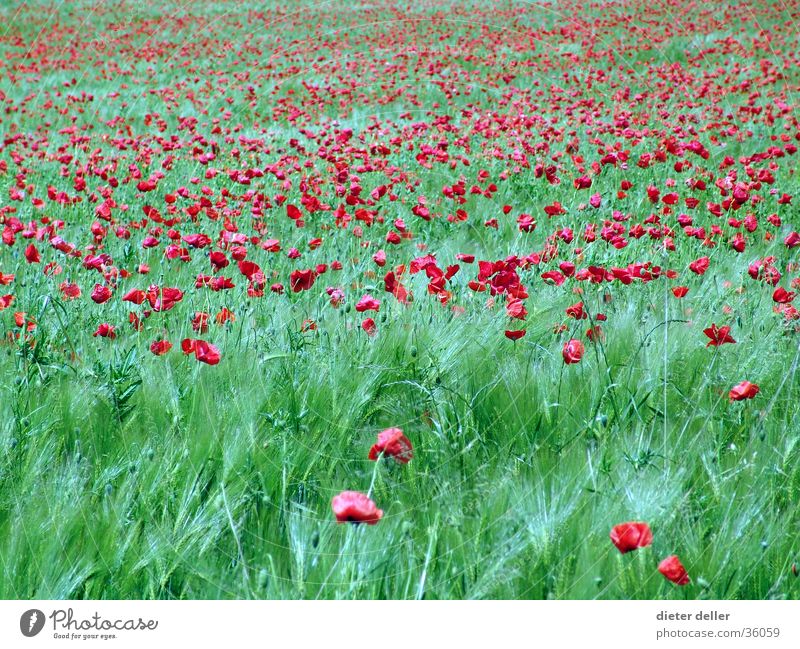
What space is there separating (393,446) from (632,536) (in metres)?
0.45

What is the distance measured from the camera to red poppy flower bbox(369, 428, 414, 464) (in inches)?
59.6

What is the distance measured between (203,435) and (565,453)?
0.78m

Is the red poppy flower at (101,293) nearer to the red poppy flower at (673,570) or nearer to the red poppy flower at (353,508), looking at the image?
the red poppy flower at (353,508)

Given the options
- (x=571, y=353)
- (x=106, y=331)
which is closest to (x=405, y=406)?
(x=571, y=353)

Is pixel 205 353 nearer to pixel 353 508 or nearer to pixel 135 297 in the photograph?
pixel 135 297

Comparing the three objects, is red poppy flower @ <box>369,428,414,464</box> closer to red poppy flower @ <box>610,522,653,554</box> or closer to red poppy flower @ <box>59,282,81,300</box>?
red poppy flower @ <box>610,522,653,554</box>

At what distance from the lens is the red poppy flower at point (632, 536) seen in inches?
54.2

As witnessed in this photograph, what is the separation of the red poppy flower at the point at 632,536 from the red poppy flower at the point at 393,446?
409 millimetres

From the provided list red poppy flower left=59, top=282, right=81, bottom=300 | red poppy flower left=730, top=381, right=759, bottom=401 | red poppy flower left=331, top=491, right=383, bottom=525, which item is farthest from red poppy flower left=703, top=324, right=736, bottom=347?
red poppy flower left=59, top=282, right=81, bottom=300

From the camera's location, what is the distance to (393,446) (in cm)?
155

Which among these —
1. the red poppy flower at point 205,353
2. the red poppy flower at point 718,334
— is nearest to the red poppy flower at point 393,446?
the red poppy flower at point 205,353

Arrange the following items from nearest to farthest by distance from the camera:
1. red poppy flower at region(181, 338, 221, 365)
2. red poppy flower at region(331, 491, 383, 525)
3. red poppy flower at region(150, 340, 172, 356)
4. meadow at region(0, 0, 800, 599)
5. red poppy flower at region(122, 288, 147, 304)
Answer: red poppy flower at region(331, 491, 383, 525), meadow at region(0, 0, 800, 599), red poppy flower at region(181, 338, 221, 365), red poppy flower at region(150, 340, 172, 356), red poppy flower at region(122, 288, 147, 304)

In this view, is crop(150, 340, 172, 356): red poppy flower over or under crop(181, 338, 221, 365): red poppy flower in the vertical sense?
under
